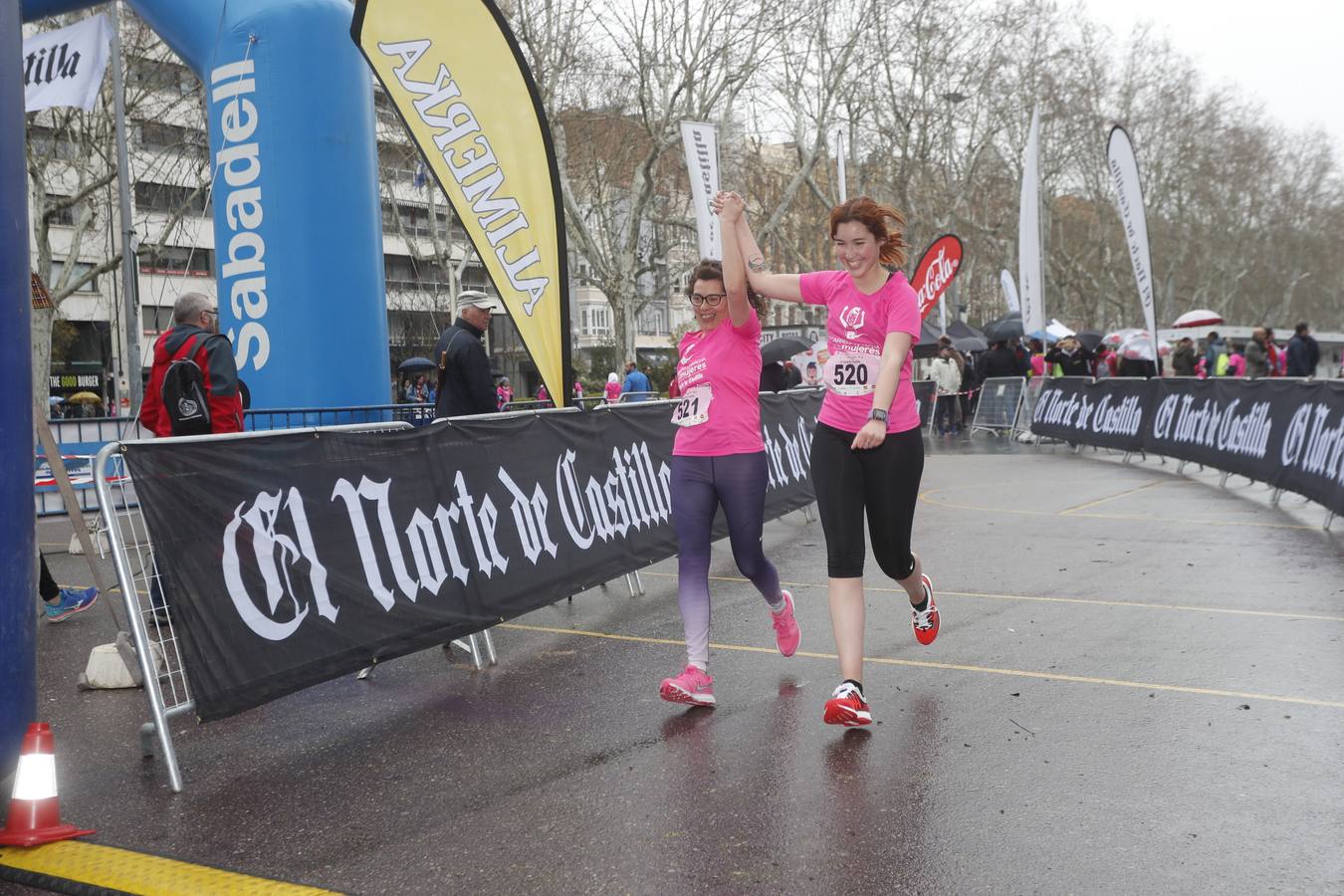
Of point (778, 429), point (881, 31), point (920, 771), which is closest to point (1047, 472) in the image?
point (778, 429)

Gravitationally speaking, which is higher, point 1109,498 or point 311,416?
point 311,416

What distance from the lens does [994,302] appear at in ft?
272

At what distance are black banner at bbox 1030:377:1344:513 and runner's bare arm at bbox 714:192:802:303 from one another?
707cm

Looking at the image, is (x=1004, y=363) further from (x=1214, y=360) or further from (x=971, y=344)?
A: (x=971, y=344)

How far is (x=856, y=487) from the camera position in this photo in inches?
194

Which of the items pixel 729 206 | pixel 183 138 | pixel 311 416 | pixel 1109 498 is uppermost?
pixel 183 138

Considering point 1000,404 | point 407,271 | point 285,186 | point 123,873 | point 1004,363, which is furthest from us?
point 407,271

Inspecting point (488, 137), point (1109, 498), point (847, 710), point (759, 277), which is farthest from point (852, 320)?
point (1109, 498)

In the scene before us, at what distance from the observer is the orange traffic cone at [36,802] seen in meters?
3.76

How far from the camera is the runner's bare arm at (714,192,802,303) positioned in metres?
5.02

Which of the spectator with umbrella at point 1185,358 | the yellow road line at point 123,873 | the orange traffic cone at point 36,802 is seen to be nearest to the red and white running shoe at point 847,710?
the yellow road line at point 123,873

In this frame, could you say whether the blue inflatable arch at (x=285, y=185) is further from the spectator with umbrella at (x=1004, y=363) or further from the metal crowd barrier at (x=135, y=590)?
the spectator with umbrella at (x=1004, y=363)

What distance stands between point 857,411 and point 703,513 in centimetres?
88

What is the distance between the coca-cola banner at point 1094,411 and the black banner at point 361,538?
12.7 metres
